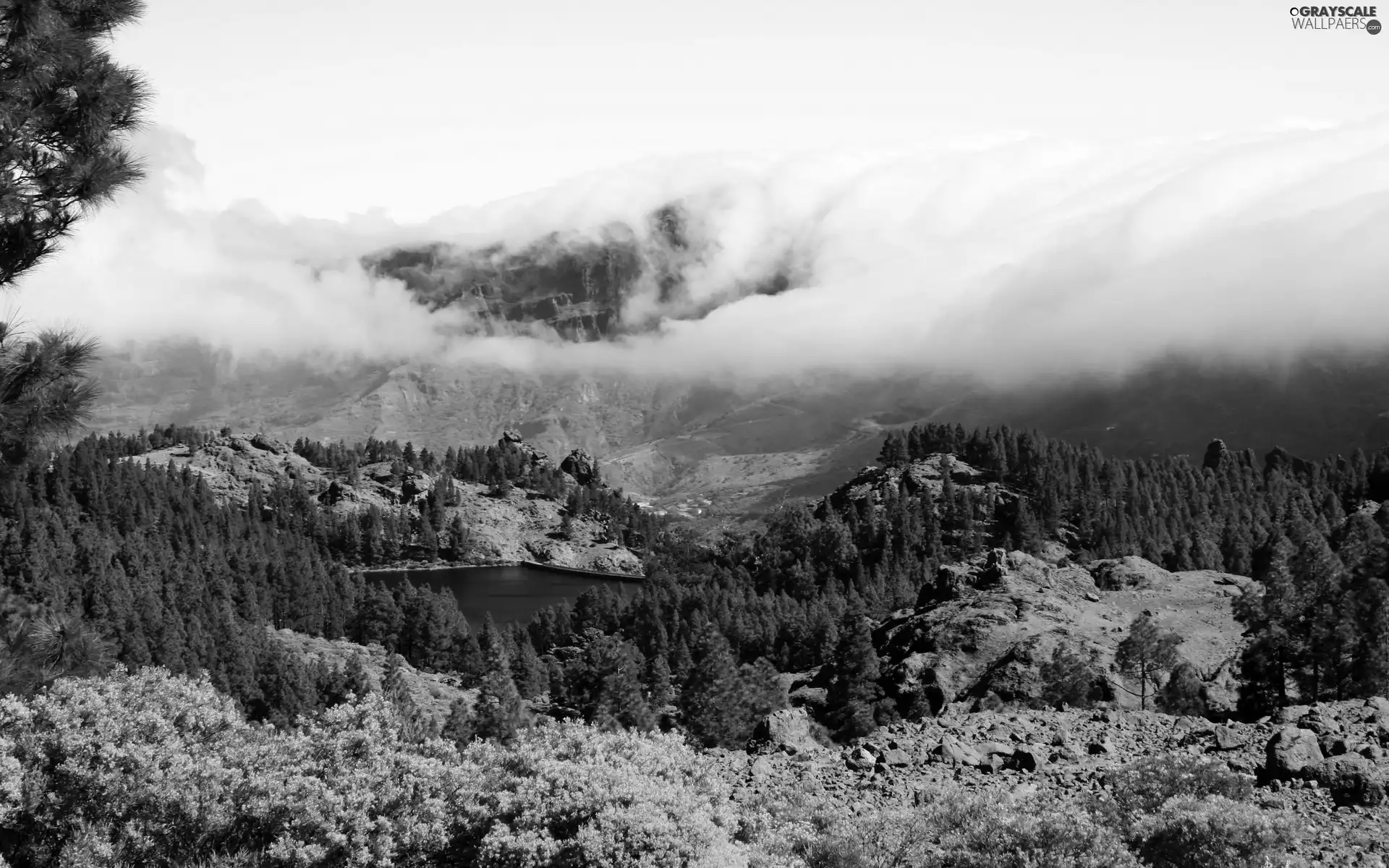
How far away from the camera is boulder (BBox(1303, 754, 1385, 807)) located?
39000mm

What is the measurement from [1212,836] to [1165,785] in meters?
7.40

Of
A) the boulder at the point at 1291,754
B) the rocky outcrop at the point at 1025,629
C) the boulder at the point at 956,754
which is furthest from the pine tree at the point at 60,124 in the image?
the rocky outcrop at the point at 1025,629

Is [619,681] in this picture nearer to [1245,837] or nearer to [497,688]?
[497,688]

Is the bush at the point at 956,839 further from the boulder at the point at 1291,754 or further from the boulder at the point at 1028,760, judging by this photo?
the boulder at the point at 1028,760

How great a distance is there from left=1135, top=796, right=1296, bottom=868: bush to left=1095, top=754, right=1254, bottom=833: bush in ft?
9.38

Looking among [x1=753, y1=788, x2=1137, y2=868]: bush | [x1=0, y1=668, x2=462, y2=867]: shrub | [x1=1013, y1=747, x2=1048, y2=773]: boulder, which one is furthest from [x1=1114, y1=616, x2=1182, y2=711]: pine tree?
[x1=0, y1=668, x2=462, y2=867]: shrub

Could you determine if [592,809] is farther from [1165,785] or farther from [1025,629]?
[1025,629]

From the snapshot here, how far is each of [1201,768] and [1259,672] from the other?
2304 inches

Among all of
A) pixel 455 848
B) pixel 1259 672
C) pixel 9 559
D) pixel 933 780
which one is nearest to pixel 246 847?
pixel 455 848

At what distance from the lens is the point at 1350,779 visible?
1570 inches

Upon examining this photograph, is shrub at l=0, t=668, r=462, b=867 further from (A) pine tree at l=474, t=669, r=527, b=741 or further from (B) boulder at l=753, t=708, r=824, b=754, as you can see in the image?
(A) pine tree at l=474, t=669, r=527, b=741

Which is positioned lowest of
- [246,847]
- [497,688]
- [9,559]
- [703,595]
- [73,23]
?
[703,595]

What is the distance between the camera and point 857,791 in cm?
4425

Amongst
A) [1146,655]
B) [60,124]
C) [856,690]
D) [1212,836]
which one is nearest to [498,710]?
[856,690]
